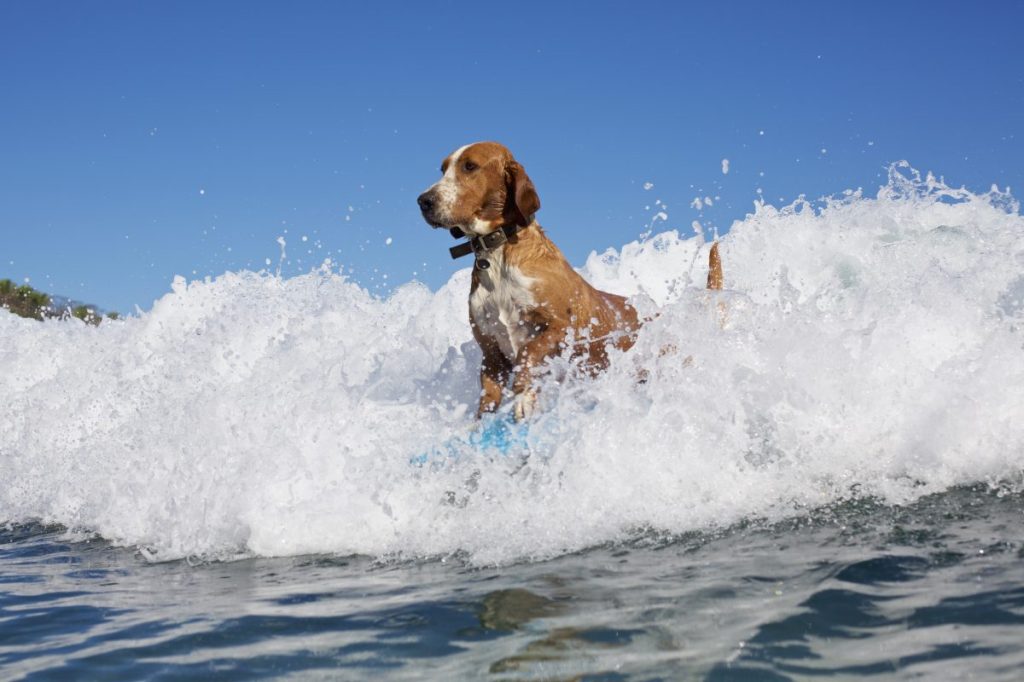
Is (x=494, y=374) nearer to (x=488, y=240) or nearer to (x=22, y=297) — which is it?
(x=488, y=240)

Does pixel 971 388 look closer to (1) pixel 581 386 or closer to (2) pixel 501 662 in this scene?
(1) pixel 581 386

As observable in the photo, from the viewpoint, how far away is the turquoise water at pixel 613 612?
2605 mm

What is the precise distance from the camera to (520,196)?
580cm

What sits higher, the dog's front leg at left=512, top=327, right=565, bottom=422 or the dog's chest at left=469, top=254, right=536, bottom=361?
the dog's chest at left=469, top=254, right=536, bottom=361

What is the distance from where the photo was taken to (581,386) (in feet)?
17.6

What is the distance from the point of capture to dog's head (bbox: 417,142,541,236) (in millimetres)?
5707

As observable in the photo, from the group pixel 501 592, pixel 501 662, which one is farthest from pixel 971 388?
pixel 501 662

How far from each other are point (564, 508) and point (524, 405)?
1.16m

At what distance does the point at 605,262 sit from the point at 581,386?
713cm

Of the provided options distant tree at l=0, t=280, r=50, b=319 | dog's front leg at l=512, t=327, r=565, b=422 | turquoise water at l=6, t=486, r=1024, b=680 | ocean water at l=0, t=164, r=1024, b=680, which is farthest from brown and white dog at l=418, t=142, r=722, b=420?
distant tree at l=0, t=280, r=50, b=319

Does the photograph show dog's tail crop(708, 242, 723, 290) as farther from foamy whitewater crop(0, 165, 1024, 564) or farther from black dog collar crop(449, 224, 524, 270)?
black dog collar crop(449, 224, 524, 270)

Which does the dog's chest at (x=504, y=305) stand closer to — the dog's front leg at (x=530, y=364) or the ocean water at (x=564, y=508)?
the dog's front leg at (x=530, y=364)

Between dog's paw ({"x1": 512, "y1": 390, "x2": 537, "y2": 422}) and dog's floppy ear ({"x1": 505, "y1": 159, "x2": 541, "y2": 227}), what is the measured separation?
1.08 metres

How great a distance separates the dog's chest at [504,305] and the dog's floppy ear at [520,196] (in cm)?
28
